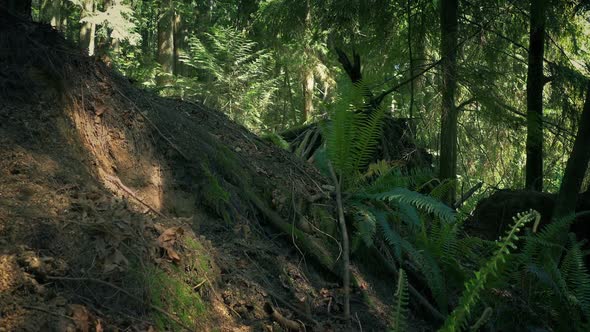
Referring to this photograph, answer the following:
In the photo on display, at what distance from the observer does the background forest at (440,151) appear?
4.35 metres

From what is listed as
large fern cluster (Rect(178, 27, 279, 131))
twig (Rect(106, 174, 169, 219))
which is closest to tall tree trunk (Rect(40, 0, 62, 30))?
large fern cluster (Rect(178, 27, 279, 131))

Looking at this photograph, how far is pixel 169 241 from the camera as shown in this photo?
9.98 ft

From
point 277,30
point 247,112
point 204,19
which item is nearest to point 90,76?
point 277,30

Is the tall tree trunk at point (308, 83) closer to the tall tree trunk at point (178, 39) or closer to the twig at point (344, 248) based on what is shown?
the tall tree trunk at point (178, 39)

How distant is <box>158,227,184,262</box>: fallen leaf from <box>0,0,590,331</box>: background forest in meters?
0.43

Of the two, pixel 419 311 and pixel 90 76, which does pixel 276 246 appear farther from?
pixel 90 76

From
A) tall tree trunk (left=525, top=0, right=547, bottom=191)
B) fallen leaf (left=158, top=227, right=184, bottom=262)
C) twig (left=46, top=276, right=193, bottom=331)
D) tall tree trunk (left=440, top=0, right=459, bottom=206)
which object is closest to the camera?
twig (left=46, top=276, right=193, bottom=331)

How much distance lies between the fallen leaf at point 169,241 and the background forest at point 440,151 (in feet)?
1.41

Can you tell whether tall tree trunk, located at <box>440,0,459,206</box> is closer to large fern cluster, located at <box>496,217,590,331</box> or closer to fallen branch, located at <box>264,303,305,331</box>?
large fern cluster, located at <box>496,217,590,331</box>

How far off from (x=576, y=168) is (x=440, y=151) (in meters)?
1.96

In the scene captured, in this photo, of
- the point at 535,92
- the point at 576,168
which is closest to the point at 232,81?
the point at 535,92

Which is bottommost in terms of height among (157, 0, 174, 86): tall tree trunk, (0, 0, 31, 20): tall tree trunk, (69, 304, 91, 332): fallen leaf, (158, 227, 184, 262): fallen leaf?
(69, 304, 91, 332): fallen leaf

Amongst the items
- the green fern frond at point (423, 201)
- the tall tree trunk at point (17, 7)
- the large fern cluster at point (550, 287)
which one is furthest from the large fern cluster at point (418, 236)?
the tall tree trunk at point (17, 7)

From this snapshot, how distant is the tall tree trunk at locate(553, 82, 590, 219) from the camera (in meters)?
5.33
